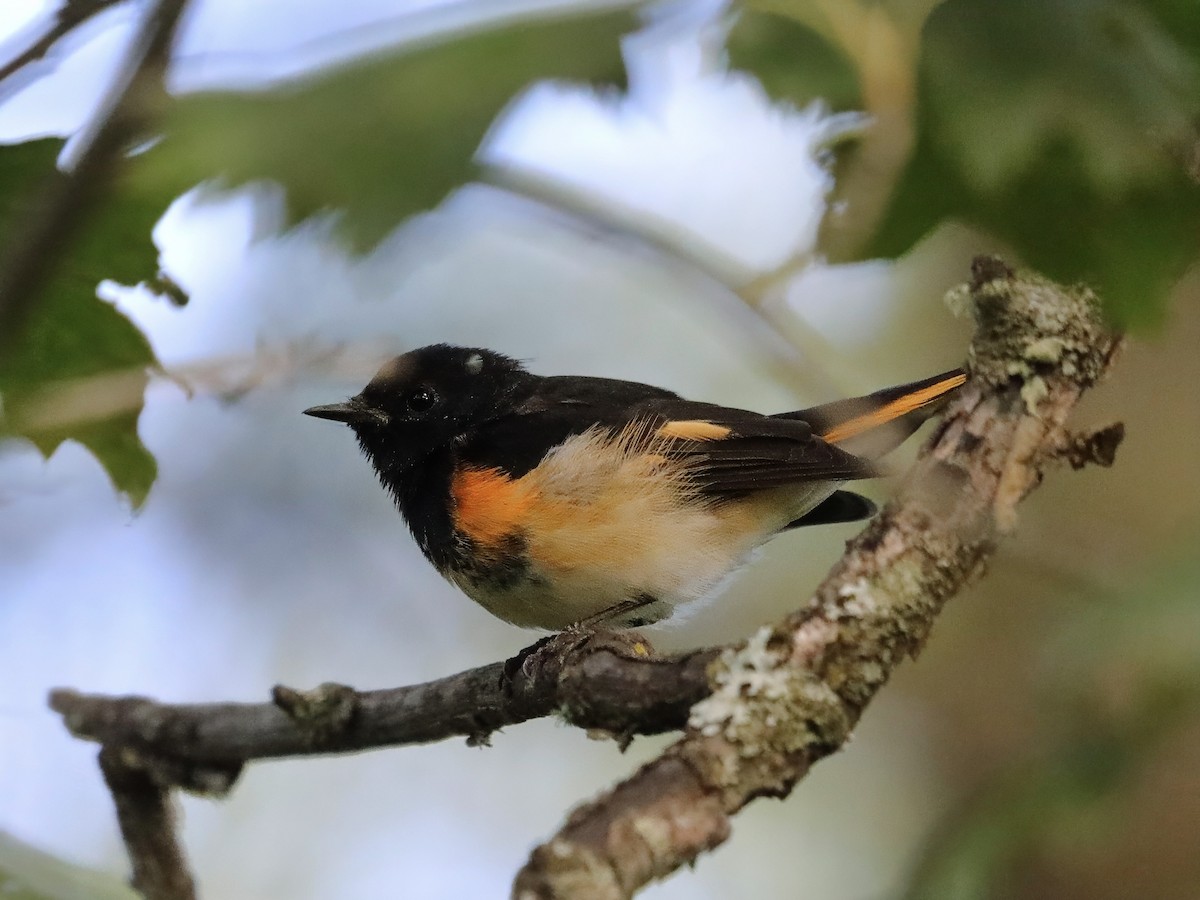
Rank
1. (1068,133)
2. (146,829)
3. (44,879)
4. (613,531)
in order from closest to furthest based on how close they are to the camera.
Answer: (1068,133) < (44,879) < (146,829) < (613,531)

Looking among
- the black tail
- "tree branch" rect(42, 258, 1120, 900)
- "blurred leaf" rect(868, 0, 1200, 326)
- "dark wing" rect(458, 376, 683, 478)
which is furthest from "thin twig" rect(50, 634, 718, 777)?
"blurred leaf" rect(868, 0, 1200, 326)

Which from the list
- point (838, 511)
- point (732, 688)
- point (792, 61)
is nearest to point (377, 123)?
point (792, 61)

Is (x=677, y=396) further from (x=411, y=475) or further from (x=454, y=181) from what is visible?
(x=454, y=181)

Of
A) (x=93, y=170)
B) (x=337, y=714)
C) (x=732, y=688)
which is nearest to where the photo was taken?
(x=93, y=170)

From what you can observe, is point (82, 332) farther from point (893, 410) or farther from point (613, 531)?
point (893, 410)

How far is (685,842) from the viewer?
55.7 inches

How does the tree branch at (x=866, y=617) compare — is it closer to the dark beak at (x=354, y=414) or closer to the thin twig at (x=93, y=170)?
the thin twig at (x=93, y=170)

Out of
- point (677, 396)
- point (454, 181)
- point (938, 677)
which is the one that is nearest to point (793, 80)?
point (454, 181)

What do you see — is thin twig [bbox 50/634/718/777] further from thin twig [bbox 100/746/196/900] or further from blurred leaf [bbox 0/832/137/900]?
blurred leaf [bbox 0/832/137/900]

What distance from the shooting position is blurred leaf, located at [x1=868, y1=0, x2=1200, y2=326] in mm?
1125

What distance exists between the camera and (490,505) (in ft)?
10.4

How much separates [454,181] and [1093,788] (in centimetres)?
164

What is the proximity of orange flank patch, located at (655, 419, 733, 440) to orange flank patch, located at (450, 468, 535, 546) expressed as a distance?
0.47 metres

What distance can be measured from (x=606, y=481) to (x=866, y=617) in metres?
1.42
